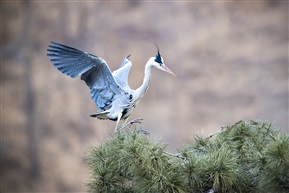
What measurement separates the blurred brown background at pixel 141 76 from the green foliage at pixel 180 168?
10.7ft

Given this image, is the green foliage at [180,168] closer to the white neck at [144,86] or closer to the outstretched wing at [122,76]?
the white neck at [144,86]

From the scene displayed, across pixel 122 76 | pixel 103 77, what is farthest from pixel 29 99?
pixel 103 77

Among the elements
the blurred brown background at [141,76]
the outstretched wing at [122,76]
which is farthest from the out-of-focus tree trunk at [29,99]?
the outstretched wing at [122,76]

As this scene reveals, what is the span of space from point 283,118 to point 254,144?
3.19 metres

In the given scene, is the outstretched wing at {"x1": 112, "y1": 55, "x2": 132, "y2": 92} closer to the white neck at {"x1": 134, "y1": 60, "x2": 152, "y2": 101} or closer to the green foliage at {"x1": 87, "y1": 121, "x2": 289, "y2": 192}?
the white neck at {"x1": 134, "y1": 60, "x2": 152, "y2": 101}

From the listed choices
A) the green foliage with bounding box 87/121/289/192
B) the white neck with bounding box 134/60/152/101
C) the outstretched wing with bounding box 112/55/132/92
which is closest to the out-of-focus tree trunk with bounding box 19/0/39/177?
the outstretched wing with bounding box 112/55/132/92

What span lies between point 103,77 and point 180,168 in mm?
608

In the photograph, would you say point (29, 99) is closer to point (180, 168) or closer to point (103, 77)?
point (103, 77)

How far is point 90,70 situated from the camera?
209 cm

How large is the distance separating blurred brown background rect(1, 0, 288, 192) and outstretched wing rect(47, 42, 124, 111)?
284cm

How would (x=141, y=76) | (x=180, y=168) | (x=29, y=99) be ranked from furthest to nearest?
1. (x=29, y=99)
2. (x=141, y=76)
3. (x=180, y=168)

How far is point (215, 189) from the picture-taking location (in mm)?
1587

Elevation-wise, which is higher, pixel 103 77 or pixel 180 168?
pixel 103 77

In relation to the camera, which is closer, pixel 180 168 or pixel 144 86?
pixel 180 168
